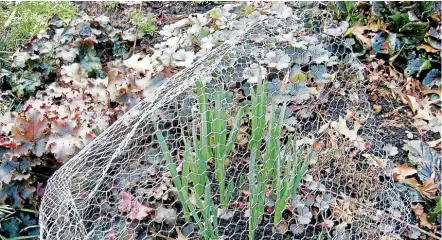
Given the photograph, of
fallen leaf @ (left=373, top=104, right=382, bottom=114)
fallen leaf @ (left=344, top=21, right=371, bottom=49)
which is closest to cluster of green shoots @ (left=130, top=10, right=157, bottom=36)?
fallen leaf @ (left=344, top=21, right=371, bottom=49)

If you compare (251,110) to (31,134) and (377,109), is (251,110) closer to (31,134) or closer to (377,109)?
(31,134)

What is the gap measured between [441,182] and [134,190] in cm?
133

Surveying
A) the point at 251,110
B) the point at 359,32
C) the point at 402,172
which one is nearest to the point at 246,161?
the point at 251,110

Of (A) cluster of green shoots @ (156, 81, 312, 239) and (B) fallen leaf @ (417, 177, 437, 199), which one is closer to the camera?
(A) cluster of green shoots @ (156, 81, 312, 239)

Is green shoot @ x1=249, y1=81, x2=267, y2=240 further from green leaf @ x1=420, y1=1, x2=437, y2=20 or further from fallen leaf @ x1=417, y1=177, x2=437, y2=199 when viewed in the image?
green leaf @ x1=420, y1=1, x2=437, y2=20

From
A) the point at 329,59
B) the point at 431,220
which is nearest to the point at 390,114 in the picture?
the point at 329,59

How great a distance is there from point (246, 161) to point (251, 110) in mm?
364

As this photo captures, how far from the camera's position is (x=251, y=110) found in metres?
2.10

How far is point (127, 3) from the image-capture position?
3645mm

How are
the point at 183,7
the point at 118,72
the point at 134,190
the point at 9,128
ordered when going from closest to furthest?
the point at 134,190, the point at 9,128, the point at 118,72, the point at 183,7

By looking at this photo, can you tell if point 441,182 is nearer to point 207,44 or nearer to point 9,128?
point 207,44

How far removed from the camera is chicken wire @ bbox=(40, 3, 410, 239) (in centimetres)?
215

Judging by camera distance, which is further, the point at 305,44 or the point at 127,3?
the point at 127,3

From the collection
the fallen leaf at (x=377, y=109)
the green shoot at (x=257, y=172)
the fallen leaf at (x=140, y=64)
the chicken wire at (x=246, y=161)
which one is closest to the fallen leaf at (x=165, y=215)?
the chicken wire at (x=246, y=161)
